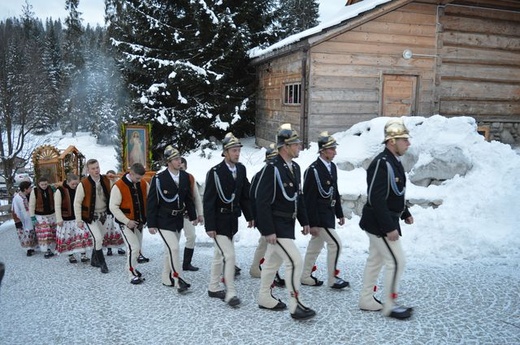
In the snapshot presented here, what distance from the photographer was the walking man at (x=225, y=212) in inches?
212

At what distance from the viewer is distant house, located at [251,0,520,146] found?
12227 mm

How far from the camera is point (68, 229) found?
8.26 meters

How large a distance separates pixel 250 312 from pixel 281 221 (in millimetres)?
1267

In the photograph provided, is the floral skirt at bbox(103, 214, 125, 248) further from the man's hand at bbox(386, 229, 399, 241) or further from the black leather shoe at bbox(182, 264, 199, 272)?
the man's hand at bbox(386, 229, 399, 241)

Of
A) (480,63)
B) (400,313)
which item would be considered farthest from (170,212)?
(480,63)

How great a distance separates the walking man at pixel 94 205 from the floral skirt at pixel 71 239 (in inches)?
24.7

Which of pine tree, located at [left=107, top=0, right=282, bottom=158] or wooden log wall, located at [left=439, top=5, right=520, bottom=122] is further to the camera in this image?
pine tree, located at [left=107, top=0, right=282, bottom=158]

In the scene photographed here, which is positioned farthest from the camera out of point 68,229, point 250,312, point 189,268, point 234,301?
point 68,229

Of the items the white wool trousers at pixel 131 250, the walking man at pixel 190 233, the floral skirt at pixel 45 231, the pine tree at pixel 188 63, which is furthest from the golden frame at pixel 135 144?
the white wool trousers at pixel 131 250

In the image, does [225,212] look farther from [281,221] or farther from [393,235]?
[393,235]

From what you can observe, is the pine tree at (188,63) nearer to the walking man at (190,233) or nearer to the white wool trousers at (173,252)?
the walking man at (190,233)

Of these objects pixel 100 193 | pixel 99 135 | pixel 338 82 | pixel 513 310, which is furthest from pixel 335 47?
pixel 99 135

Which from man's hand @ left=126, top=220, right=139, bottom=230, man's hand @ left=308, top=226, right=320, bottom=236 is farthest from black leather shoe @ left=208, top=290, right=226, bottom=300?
man's hand @ left=126, top=220, right=139, bottom=230

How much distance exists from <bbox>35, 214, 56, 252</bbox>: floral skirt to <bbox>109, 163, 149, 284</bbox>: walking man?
3.17m
